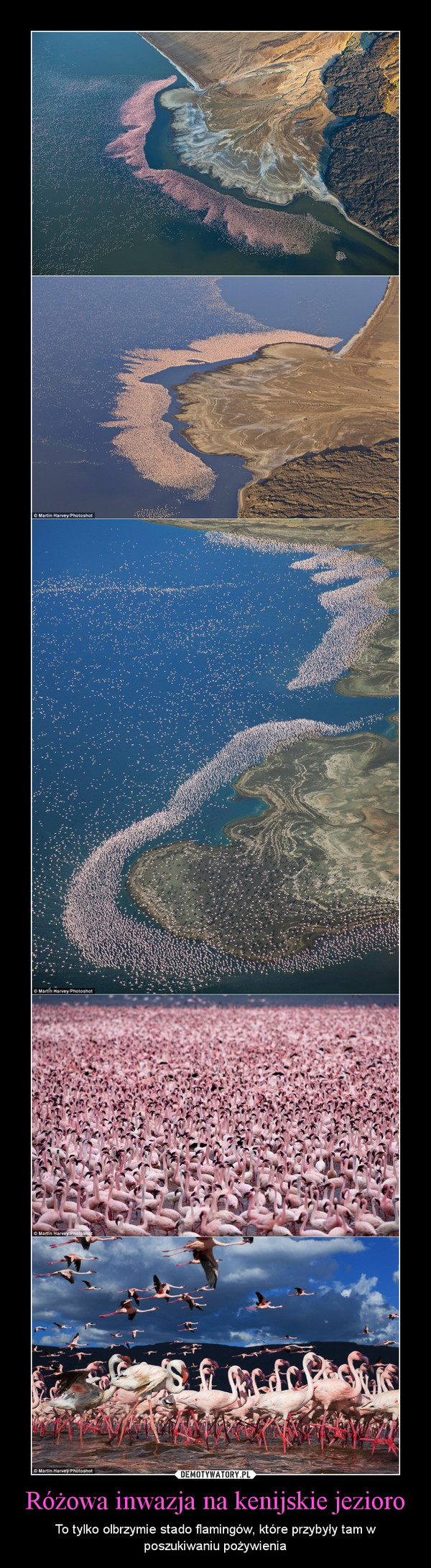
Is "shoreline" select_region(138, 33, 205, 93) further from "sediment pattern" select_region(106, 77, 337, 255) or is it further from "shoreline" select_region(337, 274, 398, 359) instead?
"shoreline" select_region(337, 274, 398, 359)

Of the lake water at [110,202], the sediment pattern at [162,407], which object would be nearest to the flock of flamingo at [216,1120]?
the sediment pattern at [162,407]

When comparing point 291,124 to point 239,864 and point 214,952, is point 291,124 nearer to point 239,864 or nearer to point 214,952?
point 239,864

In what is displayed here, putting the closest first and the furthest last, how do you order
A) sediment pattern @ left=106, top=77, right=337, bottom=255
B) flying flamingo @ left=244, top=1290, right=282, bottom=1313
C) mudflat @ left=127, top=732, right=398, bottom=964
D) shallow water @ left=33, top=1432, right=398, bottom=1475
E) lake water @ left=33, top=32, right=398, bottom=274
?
1. shallow water @ left=33, top=1432, right=398, bottom=1475
2. flying flamingo @ left=244, top=1290, right=282, bottom=1313
3. mudflat @ left=127, top=732, right=398, bottom=964
4. lake water @ left=33, top=32, right=398, bottom=274
5. sediment pattern @ left=106, top=77, right=337, bottom=255

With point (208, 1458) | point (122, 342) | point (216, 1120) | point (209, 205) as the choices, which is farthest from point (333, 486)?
point (208, 1458)

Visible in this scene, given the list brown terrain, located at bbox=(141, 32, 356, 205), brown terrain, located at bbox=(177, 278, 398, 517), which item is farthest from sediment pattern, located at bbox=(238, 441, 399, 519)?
brown terrain, located at bbox=(141, 32, 356, 205)

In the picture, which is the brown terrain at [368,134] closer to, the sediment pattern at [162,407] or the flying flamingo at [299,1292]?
the sediment pattern at [162,407]

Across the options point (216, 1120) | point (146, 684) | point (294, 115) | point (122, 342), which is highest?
point (294, 115)

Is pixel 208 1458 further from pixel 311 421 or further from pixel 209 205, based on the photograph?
pixel 209 205
